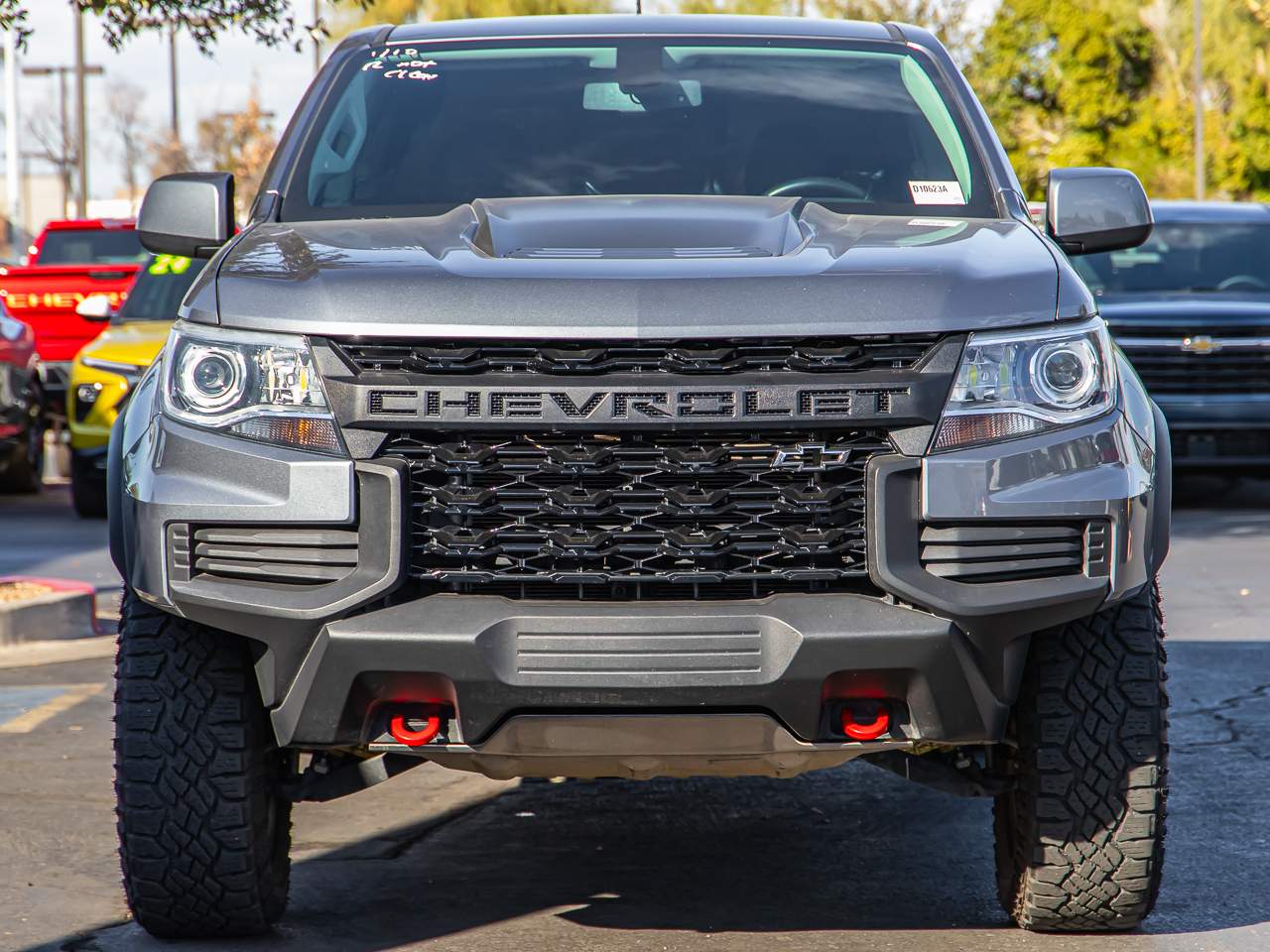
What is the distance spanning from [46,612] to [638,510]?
5109 mm

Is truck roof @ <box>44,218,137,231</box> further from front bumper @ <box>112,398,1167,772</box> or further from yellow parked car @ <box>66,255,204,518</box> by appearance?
front bumper @ <box>112,398,1167,772</box>

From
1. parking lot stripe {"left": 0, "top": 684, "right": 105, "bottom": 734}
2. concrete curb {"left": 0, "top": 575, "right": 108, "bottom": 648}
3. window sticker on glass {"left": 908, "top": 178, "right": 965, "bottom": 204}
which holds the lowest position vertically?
parking lot stripe {"left": 0, "top": 684, "right": 105, "bottom": 734}

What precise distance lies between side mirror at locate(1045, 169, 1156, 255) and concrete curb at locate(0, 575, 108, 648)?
4.86 meters

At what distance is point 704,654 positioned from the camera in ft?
11.5

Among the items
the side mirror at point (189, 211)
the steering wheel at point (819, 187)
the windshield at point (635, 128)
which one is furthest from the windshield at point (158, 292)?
the steering wheel at point (819, 187)

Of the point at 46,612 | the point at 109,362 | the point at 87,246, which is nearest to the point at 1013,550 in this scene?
the point at 46,612

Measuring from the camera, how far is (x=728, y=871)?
475 centimetres

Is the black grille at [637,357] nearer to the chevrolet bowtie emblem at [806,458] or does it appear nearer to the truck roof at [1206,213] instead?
the chevrolet bowtie emblem at [806,458]

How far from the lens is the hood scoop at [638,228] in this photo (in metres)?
3.84

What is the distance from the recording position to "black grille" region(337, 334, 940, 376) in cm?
356

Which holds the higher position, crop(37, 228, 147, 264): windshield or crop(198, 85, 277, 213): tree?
crop(198, 85, 277, 213): tree

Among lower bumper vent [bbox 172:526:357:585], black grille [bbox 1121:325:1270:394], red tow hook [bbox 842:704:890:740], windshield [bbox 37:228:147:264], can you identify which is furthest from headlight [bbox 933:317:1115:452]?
windshield [bbox 37:228:147:264]

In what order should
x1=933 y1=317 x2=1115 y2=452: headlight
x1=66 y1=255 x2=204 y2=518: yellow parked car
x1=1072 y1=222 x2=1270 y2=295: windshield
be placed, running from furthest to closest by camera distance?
1. x1=1072 y1=222 x2=1270 y2=295: windshield
2. x1=66 y1=255 x2=204 y2=518: yellow parked car
3. x1=933 y1=317 x2=1115 y2=452: headlight

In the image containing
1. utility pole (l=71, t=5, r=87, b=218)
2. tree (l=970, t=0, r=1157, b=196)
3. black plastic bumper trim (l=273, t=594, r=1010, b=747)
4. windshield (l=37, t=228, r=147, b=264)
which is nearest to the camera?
black plastic bumper trim (l=273, t=594, r=1010, b=747)
